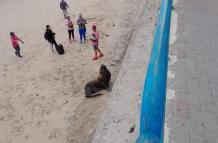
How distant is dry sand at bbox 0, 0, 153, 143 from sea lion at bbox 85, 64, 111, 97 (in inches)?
10.7

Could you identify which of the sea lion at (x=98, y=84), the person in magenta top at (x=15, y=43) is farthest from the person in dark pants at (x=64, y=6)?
the sea lion at (x=98, y=84)

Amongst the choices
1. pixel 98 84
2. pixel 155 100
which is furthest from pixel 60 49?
pixel 155 100

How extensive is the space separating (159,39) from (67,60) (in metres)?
8.67

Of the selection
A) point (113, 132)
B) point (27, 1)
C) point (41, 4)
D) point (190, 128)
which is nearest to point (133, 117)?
point (113, 132)

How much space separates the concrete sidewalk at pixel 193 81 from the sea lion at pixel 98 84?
91.6 inches

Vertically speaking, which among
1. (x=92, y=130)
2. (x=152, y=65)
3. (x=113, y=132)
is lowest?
(x=92, y=130)

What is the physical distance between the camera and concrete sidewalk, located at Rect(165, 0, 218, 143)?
5.56 metres

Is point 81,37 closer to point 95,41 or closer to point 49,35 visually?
point 49,35

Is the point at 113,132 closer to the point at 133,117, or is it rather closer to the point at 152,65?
the point at 133,117

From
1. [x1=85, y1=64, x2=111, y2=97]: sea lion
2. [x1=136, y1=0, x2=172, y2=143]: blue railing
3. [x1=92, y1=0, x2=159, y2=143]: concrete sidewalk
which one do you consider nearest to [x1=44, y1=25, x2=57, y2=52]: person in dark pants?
[x1=85, y1=64, x2=111, y2=97]: sea lion

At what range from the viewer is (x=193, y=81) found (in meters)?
6.95

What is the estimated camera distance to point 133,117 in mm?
6371

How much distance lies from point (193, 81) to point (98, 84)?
336 cm

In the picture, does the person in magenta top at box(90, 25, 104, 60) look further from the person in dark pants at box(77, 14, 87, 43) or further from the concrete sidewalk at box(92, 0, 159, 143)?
the concrete sidewalk at box(92, 0, 159, 143)
